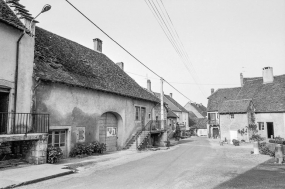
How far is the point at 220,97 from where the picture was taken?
4191 centimetres

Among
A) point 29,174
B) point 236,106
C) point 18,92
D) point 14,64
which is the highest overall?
point 14,64

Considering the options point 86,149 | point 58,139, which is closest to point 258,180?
point 86,149

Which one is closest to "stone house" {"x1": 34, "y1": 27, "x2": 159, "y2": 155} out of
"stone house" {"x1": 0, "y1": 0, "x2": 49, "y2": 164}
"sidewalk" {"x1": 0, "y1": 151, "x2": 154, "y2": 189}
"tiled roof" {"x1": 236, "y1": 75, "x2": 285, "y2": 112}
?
"stone house" {"x1": 0, "y1": 0, "x2": 49, "y2": 164}

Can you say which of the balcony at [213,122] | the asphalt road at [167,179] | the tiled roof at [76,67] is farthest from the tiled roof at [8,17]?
the balcony at [213,122]

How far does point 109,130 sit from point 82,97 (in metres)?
4.39

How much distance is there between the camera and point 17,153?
34.9ft

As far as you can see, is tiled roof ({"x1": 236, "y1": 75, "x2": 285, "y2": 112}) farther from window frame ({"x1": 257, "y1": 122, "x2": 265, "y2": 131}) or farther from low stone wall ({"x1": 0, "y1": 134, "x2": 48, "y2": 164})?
low stone wall ({"x1": 0, "y1": 134, "x2": 48, "y2": 164})

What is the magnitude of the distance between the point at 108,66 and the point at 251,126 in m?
20.2

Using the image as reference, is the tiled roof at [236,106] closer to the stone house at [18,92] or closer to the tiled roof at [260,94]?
the tiled roof at [260,94]

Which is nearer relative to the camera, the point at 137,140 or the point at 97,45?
the point at 137,140

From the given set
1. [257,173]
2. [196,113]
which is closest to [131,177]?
[257,173]

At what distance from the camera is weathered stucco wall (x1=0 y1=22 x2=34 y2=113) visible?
1039cm

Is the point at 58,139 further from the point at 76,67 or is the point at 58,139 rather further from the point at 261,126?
the point at 261,126

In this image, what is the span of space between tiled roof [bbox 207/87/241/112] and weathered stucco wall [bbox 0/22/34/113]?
116 feet
